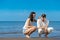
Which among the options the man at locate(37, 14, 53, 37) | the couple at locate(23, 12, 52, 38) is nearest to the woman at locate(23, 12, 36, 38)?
the couple at locate(23, 12, 52, 38)

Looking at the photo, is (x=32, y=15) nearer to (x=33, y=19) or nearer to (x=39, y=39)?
(x=33, y=19)

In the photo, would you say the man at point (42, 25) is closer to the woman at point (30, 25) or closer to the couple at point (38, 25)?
the couple at point (38, 25)

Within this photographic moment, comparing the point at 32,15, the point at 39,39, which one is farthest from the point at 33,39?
the point at 32,15

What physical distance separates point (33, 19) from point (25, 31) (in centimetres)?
59

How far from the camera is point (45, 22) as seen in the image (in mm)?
14414

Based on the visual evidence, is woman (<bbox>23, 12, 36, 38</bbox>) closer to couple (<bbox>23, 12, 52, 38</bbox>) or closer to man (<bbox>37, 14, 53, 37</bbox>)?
couple (<bbox>23, 12, 52, 38</bbox>)

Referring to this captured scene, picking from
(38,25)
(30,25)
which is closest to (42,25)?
(38,25)

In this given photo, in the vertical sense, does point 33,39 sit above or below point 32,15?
below

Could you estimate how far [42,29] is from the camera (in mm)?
14344

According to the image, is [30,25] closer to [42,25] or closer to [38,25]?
[38,25]

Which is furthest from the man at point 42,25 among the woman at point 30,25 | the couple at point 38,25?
the woman at point 30,25

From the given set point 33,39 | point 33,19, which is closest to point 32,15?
point 33,19

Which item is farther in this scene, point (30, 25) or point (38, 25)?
point (30, 25)

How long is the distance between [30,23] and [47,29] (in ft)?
2.40
